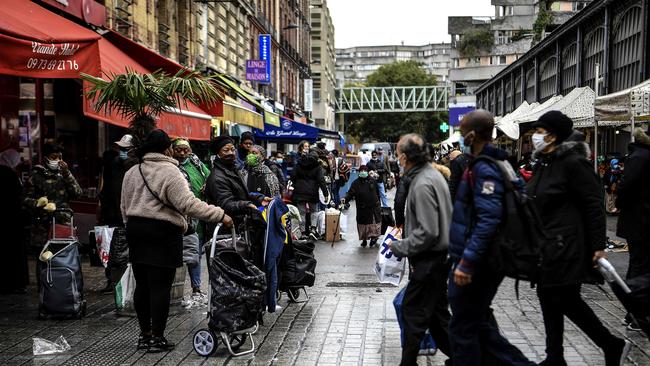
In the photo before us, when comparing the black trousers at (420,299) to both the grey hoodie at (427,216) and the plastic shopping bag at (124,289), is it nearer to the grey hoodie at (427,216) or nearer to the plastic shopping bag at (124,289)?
the grey hoodie at (427,216)

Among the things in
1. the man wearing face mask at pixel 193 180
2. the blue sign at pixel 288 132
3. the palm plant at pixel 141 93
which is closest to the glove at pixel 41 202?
the palm plant at pixel 141 93

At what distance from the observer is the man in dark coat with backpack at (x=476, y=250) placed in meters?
4.96

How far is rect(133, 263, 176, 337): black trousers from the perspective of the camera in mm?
6816

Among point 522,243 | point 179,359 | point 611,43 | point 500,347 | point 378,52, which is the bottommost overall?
point 179,359

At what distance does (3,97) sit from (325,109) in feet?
226

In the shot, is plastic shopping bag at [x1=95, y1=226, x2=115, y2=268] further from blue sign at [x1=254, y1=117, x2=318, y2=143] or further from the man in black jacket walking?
blue sign at [x1=254, y1=117, x2=318, y2=143]

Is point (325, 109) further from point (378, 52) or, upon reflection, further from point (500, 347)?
point (378, 52)

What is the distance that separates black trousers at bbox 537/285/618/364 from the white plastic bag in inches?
161

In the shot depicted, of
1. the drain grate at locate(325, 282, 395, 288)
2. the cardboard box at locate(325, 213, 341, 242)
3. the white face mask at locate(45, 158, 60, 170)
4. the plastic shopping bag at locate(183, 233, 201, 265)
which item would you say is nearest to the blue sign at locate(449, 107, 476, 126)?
the cardboard box at locate(325, 213, 341, 242)

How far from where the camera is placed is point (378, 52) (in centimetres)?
18938

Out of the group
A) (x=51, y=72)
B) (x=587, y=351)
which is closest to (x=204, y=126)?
(x=51, y=72)

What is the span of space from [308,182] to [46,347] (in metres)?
9.16

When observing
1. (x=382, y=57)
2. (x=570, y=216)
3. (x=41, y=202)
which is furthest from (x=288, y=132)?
(x=382, y=57)

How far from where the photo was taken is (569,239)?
5633mm
